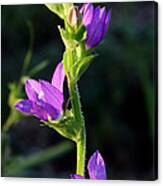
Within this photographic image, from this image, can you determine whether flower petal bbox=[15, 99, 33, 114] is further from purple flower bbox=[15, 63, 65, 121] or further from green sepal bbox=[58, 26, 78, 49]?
green sepal bbox=[58, 26, 78, 49]

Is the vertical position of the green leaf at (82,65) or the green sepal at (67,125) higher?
the green leaf at (82,65)

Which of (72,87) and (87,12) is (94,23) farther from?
(72,87)

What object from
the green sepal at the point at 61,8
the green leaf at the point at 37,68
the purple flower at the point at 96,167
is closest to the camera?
the purple flower at the point at 96,167

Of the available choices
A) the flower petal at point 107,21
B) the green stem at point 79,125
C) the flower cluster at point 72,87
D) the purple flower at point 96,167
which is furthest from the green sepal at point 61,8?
the purple flower at point 96,167

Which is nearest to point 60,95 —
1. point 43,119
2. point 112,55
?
point 43,119

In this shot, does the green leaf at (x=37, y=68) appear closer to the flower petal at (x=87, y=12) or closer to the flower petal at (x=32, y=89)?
the flower petal at (x=32, y=89)

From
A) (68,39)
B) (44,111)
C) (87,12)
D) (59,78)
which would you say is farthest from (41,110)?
(87,12)
